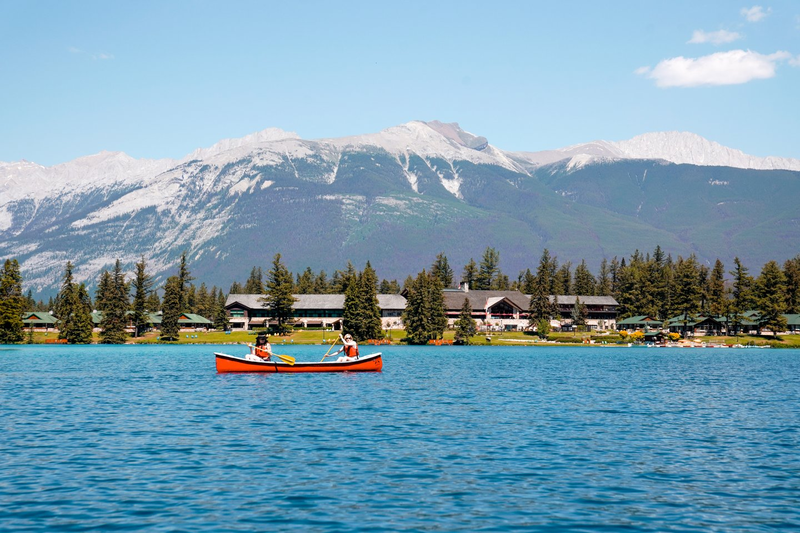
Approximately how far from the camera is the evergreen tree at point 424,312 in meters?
156

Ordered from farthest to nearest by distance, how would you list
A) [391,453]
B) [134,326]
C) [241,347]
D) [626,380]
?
[134,326]
[241,347]
[626,380]
[391,453]

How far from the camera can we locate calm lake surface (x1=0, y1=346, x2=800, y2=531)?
22031 mm

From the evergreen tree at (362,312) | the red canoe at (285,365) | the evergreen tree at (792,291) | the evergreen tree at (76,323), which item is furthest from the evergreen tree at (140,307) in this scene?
A: the evergreen tree at (792,291)

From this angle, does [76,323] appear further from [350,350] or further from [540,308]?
[540,308]

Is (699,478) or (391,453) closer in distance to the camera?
(699,478)

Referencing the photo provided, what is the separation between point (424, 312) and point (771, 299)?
2876 inches

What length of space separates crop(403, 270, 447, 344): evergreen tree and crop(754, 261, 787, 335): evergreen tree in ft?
215

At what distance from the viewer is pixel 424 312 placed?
155875 millimetres

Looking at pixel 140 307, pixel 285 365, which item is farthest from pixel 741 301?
pixel 285 365

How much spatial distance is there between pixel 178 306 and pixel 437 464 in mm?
142793

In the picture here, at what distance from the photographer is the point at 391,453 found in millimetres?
31109

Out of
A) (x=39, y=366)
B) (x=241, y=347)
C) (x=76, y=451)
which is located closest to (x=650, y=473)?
(x=76, y=451)

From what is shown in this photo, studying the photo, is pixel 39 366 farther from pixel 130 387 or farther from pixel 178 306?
pixel 178 306

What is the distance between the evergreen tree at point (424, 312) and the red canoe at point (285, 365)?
263ft
